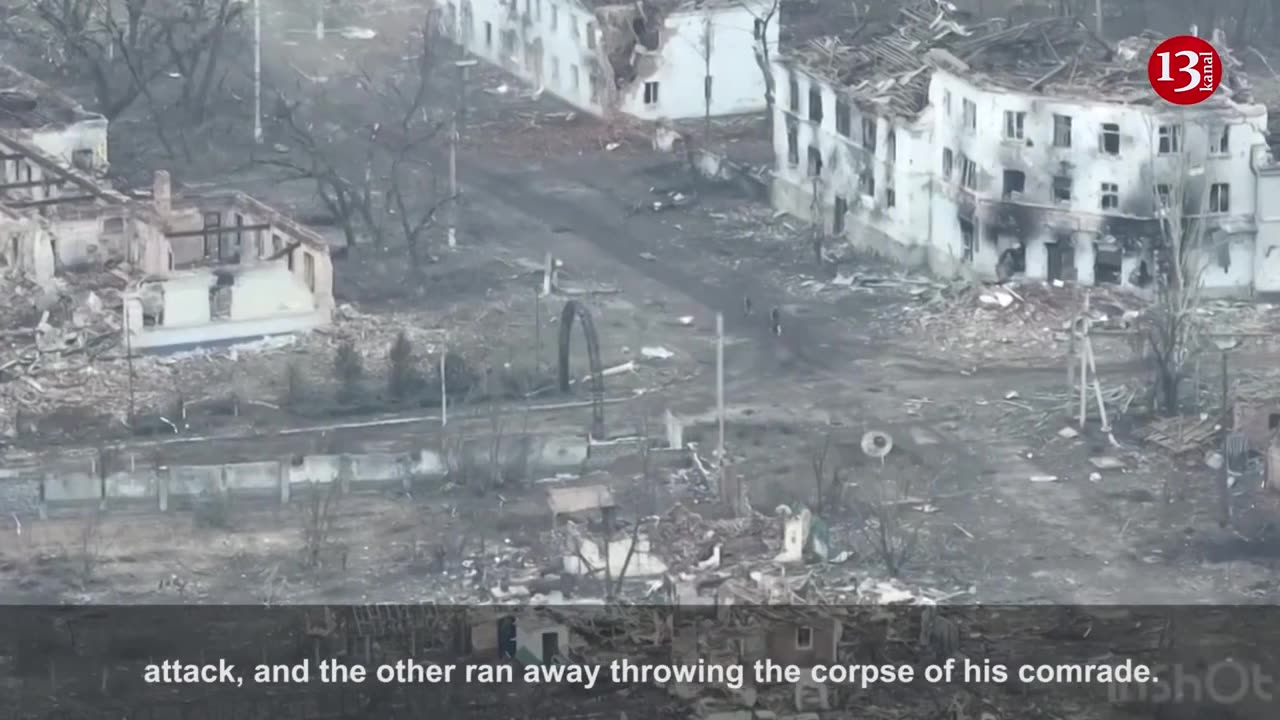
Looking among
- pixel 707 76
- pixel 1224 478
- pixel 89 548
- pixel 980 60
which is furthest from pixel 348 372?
pixel 707 76

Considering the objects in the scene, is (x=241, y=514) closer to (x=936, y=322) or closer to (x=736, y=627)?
(x=736, y=627)

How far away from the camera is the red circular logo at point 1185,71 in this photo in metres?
73.9

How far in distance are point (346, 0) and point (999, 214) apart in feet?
96.7

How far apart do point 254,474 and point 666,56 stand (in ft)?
85.7

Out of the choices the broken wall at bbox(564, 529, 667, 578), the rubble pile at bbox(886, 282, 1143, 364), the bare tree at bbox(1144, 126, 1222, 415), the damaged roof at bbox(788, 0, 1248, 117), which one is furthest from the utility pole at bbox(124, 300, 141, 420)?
the bare tree at bbox(1144, 126, 1222, 415)

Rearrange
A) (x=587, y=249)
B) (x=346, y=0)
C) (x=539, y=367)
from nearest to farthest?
(x=539, y=367) < (x=587, y=249) < (x=346, y=0)

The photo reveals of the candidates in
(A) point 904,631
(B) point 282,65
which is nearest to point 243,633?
(A) point 904,631

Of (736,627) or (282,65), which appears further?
(282,65)

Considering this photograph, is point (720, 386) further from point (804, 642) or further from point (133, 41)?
point (133, 41)

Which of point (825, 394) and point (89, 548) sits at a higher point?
point (825, 394)

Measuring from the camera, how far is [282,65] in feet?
307

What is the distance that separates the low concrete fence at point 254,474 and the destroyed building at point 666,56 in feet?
75.4

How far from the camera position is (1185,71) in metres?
75.1

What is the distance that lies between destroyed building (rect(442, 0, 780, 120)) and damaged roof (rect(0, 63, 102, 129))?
37.2ft
